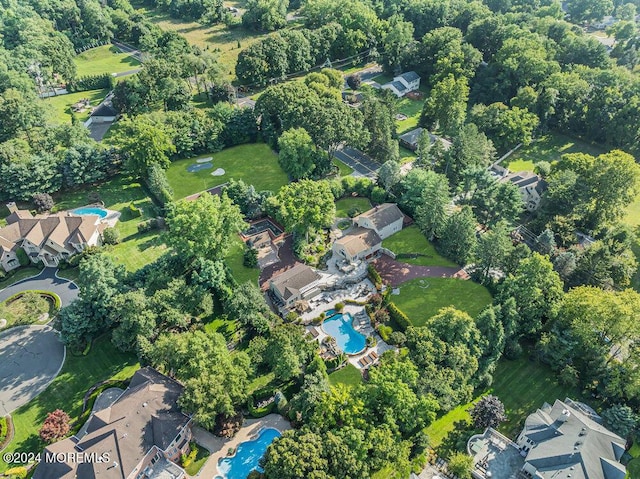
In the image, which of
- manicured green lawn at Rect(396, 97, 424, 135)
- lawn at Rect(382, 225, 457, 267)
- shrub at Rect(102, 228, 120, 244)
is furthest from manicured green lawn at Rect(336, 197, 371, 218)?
shrub at Rect(102, 228, 120, 244)

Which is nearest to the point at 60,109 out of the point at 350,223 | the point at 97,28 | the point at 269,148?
the point at 97,28

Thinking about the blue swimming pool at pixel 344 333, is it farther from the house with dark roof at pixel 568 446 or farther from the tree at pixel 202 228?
the house with dark roof at pixel 568 446

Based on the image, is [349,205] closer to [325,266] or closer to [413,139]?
[325,266]

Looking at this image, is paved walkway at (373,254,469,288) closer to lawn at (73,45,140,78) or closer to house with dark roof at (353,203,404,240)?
house with dark roof at (353,203,404,240)

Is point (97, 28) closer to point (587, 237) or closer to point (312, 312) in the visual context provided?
point (312, 312)

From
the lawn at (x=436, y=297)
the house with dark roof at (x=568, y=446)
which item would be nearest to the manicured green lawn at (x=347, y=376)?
the lawn at (x=436, y=297)

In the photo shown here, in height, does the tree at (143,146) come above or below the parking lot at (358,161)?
above
